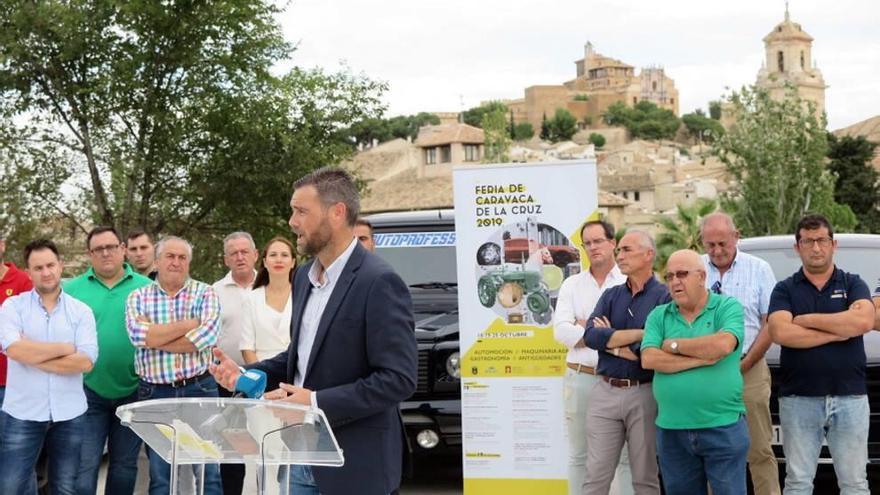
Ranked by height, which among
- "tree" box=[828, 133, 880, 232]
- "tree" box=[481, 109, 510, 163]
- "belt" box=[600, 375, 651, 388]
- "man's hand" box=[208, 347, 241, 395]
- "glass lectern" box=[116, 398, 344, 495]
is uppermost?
"tree" box=[481, 109, 510, 163]

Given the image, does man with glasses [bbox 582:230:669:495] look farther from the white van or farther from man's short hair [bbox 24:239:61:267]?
man's short hair [bbox 24:239:61:267]

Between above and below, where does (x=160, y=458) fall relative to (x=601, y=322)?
below

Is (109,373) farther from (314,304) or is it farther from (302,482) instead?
(314,304)

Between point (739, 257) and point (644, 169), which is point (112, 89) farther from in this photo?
point (644, 169)

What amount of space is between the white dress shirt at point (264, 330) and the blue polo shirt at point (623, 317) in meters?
2.12

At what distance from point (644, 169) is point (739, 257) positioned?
137m

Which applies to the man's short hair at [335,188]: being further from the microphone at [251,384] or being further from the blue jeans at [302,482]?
the blue jeans at [302,482]

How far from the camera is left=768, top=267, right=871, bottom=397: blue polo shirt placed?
7.31 metres

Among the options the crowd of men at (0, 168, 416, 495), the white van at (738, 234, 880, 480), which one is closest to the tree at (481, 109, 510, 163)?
the white van at (738, 234, 880, 480)

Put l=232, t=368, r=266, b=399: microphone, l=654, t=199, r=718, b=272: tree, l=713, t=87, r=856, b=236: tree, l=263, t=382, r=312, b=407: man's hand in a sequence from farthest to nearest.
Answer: l=713, t=87, r=856, b=236: tree, l=654, t=199, r=718, b=272: tree, l=232, t=368, r=266, b=399: microphone, l=263, t=382, r=312, b=407: man's hand

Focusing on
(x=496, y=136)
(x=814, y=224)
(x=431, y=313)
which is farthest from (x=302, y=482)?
(x=496, y=136)

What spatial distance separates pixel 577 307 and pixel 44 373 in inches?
136

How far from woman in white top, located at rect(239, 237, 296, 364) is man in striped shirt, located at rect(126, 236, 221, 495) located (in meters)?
0.44

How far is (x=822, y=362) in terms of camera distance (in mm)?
7328
